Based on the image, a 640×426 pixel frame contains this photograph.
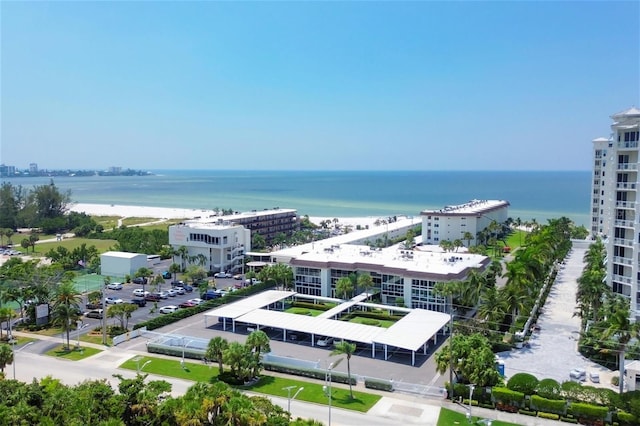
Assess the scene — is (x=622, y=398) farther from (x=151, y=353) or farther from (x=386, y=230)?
(x=386, y=230)

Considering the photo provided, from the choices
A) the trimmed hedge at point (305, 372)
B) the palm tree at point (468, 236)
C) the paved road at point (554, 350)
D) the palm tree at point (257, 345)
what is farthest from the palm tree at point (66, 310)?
the palm tree at point (468, 236)

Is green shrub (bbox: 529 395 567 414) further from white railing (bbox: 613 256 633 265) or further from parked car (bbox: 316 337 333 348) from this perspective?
white railing (bbox: 613 256 633 265)

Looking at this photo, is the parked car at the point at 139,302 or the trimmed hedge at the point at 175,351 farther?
the parked car at the point at 139,302

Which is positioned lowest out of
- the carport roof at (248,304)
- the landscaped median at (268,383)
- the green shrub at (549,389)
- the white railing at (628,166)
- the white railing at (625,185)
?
the landscaped median at (268,383)

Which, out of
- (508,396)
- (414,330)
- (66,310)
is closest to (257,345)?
(414,330)

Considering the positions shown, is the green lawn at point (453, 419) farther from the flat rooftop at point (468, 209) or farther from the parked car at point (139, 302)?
the flat rooftop at point (468, 209)

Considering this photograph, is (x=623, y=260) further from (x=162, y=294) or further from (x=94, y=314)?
(x=94, y=314)

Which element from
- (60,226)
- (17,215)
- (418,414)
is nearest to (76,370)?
(418,414)
